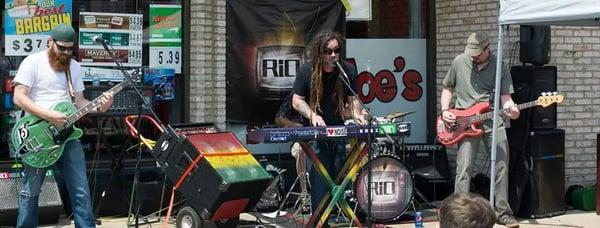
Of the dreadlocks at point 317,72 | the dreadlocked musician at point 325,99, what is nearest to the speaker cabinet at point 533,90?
the dreadlocked musician at point 325,99

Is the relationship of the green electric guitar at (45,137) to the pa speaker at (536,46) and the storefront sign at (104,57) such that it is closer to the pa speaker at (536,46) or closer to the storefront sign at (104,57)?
the storefront sign at (104,57)

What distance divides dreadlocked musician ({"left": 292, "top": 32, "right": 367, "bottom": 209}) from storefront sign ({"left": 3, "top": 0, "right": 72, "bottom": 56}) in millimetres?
2660

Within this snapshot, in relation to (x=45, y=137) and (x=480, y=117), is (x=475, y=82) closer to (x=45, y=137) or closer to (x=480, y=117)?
(x=480, y=117)

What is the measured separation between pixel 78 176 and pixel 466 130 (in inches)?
137

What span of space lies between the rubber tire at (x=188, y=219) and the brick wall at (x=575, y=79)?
3601mm

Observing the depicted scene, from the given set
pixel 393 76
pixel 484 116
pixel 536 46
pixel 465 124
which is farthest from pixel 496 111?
pixel 393 76

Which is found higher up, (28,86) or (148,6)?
(148,6)

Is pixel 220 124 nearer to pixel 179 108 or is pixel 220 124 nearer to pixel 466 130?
pixel 179 108

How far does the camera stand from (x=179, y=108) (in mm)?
8383

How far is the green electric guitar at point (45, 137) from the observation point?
5.89 meters

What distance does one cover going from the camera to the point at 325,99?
6500 mm

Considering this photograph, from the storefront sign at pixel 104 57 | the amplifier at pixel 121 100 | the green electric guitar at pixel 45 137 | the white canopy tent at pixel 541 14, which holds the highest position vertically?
the white canopy tent at pixel 541 14

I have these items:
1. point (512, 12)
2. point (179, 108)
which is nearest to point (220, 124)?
point (179, 108)

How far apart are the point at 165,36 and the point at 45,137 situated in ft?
8.38
